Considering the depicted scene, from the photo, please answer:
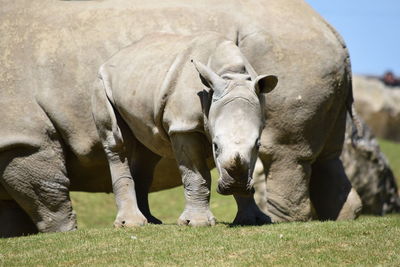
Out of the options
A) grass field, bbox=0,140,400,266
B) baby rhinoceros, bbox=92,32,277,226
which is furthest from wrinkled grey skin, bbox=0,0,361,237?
grass field, bbox=0,140,400,266

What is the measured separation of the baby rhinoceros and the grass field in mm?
446

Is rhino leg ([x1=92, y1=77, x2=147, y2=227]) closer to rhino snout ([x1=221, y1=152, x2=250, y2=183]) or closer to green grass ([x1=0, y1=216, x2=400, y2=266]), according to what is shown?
green grass ([x1=0, y1=216, x2=400, y2=266])

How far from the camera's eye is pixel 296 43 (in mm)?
10578

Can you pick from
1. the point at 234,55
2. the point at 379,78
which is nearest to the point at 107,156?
the point at 234,55

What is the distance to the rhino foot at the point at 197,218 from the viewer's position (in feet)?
30.0

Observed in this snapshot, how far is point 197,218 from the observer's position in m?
9.17

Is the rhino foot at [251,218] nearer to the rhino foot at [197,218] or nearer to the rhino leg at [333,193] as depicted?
the rhino foot at [197,218]

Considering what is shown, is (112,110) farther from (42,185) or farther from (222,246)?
(222,246)

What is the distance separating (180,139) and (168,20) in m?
2.23

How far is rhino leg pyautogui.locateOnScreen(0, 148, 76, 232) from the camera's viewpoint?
10812 millimetres

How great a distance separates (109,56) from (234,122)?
2877 mm

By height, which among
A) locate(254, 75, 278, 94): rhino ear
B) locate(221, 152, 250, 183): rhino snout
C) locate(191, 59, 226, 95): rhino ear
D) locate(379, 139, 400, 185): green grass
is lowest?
locate(379, 139, 400, 185): green grass

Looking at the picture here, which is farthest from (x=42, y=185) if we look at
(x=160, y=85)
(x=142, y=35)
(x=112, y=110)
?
(x=160, y=85)

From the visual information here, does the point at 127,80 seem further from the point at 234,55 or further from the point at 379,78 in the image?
the point at 379,78
